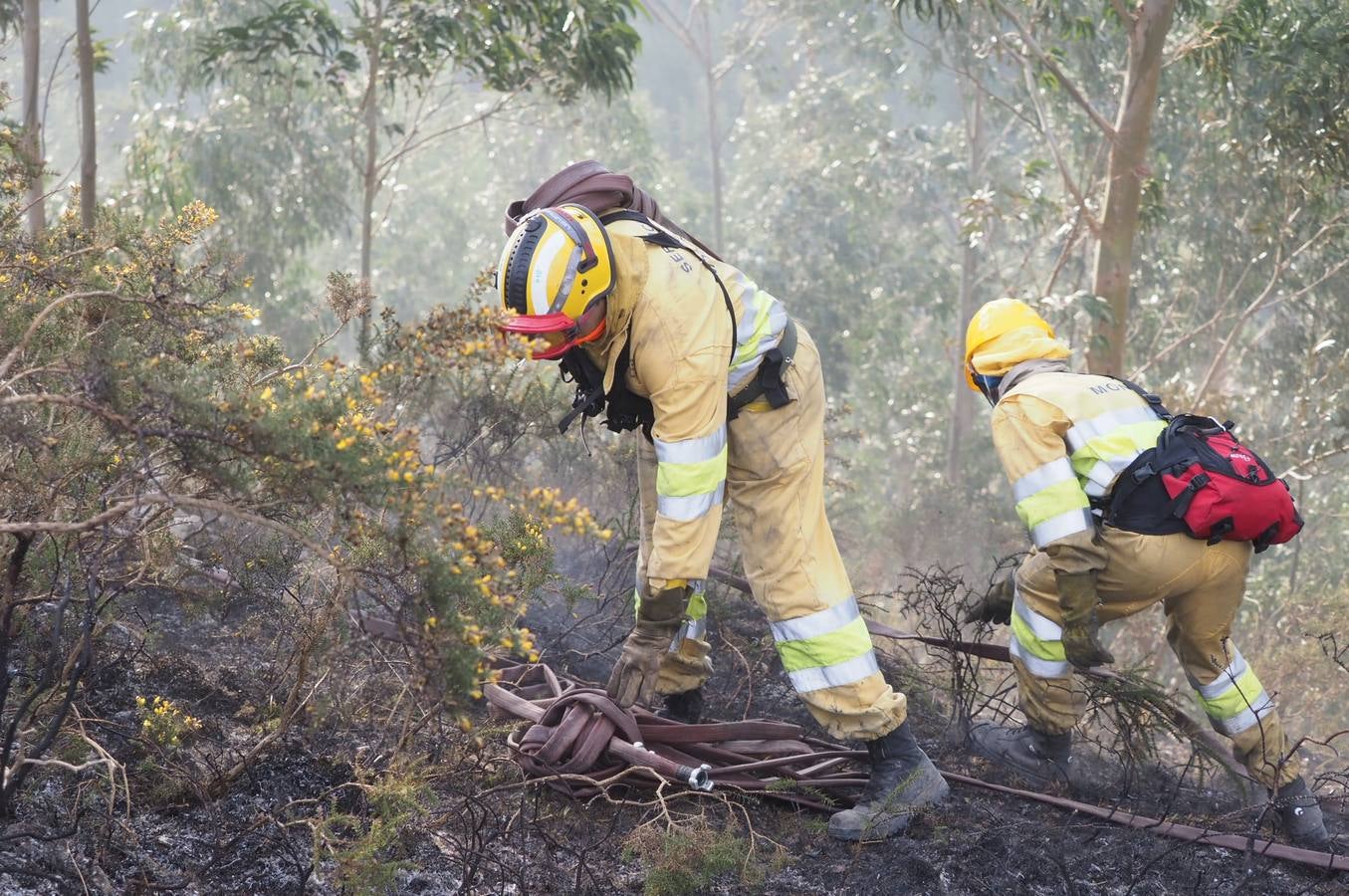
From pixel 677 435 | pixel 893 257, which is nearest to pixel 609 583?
pixel 677 435

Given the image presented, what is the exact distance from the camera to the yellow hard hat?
382 cm

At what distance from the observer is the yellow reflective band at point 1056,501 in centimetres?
349

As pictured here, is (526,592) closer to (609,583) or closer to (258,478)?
(258,478)

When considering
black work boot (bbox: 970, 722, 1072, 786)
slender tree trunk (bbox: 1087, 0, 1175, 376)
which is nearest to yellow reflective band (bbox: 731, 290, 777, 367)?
black work boot (bbox: 970, 722, 1072, 786)

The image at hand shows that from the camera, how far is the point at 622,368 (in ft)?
10.6

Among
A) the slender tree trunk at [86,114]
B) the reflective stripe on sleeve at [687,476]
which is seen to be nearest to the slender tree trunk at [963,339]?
the slender tree trunk at [86,114]

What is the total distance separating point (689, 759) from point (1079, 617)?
128 cm

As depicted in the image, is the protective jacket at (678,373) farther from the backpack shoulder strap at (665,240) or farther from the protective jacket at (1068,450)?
the protective jacket at (1068,450)

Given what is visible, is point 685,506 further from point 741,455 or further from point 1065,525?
point 1065,525

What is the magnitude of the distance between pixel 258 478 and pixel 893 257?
14.9m

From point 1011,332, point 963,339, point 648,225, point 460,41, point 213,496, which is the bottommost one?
point 963,339

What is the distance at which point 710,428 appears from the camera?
3055 mm

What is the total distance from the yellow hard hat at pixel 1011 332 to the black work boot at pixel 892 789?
1.29 meters

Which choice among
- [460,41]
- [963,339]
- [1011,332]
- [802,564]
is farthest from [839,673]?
[963,339]
